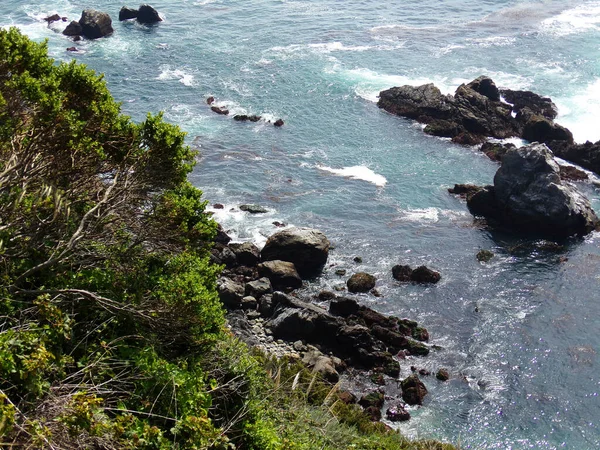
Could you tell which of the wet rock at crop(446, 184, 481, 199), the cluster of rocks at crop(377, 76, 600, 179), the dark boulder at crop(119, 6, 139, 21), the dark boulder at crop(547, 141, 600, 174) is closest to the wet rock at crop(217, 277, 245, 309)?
the wet rock at crop(446, 184, 481, 199)

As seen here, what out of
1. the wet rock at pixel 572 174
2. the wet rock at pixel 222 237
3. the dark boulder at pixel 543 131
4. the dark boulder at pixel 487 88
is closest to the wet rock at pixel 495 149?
the dark boulder at pixel 543 131

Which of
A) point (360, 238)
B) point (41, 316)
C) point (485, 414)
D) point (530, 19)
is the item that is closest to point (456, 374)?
point (485, 414)

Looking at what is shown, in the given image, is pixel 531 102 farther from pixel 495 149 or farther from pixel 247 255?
pixel 247 255

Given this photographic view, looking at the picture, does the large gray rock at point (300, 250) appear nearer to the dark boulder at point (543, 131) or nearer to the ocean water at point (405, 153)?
the ocean water at point (405, 153)

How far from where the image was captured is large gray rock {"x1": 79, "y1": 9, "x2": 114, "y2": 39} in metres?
80.9

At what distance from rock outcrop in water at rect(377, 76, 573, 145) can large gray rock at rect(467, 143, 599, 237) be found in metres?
9.99

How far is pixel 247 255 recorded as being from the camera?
44.0 m

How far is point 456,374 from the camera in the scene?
35.7 meters

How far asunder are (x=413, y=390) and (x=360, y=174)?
25965mm

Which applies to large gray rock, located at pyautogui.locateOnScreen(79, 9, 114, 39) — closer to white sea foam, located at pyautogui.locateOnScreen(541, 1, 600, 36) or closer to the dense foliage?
white sea foam, located at pyautogui.locateOnScreen(541, 1, 600, 36)

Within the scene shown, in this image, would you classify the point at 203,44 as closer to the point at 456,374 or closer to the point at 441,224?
the point at 441,224

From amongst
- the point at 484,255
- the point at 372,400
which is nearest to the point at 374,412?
the point at 372,400

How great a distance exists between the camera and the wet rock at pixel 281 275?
4217 centimetres

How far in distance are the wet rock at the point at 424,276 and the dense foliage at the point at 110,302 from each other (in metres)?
20.2
